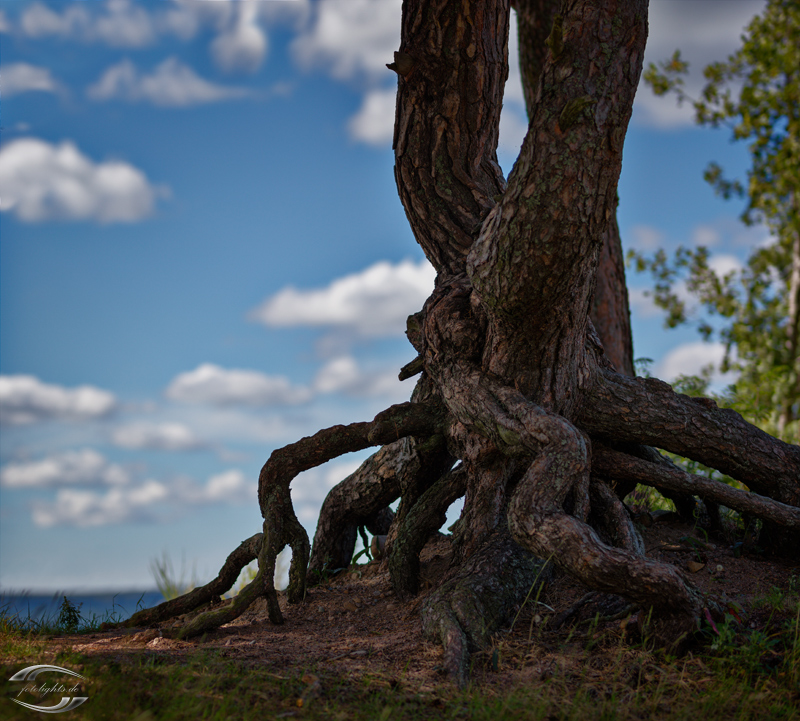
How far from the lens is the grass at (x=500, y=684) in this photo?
3.33 m

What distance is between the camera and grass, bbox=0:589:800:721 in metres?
3.33

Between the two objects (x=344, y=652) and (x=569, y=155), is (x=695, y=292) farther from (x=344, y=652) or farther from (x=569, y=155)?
(x=344, y=652)

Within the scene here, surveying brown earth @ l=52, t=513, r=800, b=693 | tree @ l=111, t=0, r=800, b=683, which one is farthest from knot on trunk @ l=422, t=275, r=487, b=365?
brown earth @ l=52, t=513, r=800, b=693

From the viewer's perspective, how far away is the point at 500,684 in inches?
150

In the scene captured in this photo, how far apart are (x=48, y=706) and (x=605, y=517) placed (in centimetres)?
386

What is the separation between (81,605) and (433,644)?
10.3 ft

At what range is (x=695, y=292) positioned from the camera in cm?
1572

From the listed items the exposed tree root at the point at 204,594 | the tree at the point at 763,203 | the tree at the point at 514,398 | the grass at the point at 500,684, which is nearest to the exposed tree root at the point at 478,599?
the tree at the point at 514,398

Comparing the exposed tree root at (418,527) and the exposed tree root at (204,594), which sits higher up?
the exposed tree root at (418,527)

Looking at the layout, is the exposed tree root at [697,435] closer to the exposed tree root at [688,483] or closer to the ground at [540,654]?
the exposed tree root at [688,483]

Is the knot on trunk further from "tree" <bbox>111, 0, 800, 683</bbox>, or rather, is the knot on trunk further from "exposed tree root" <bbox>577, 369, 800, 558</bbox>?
"exposed tree root" <bbox>577, 369, 800, 558</bbox>

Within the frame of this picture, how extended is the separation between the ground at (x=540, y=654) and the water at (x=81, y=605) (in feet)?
1.29

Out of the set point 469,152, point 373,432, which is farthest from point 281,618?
point 469,152

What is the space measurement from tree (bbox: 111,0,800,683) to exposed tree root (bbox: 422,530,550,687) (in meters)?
0.02
